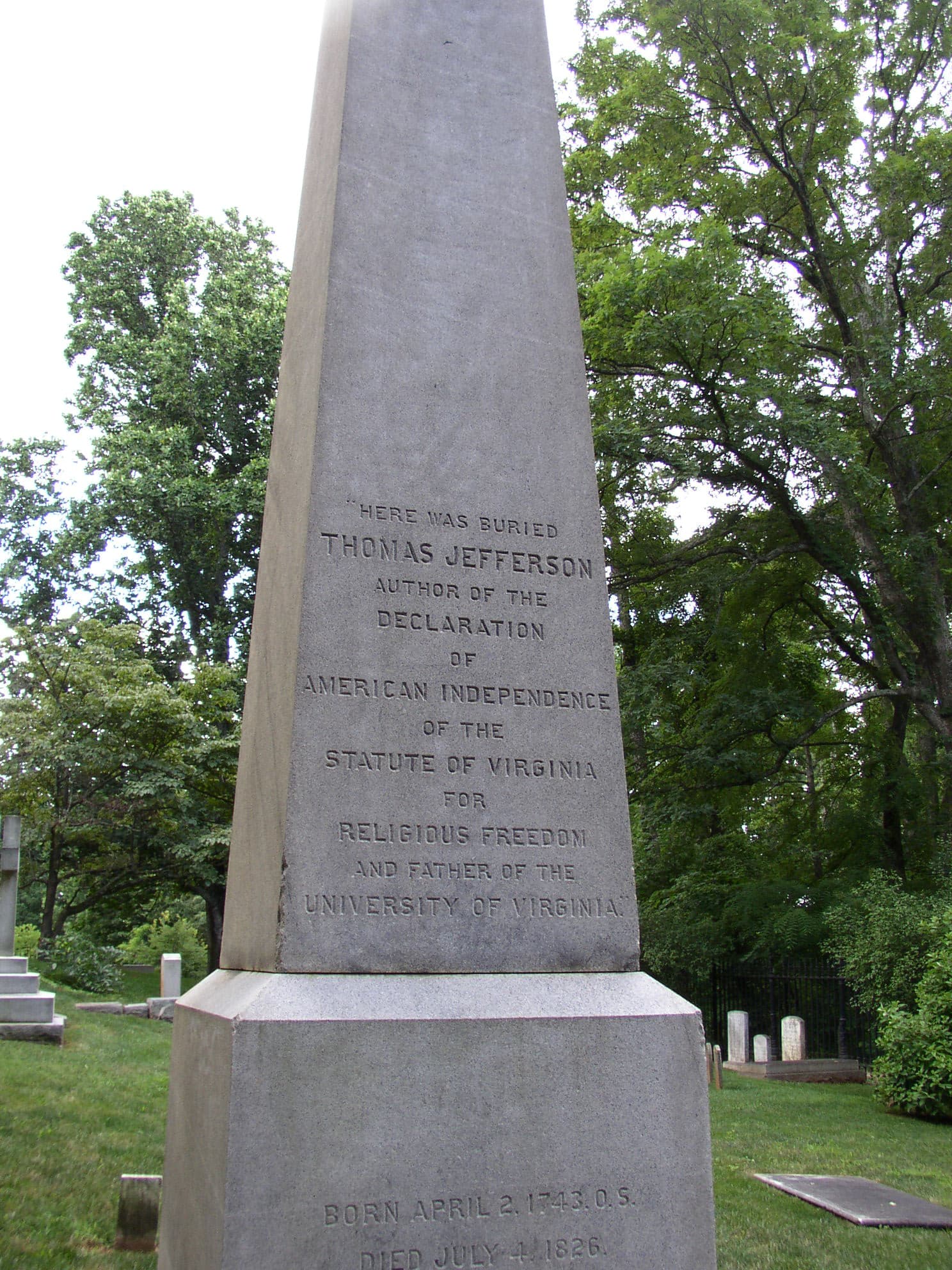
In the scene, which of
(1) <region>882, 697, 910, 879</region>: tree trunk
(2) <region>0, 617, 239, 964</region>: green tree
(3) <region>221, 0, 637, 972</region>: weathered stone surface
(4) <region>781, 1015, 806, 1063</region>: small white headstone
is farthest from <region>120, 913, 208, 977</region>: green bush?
(3) <region>221, 0, 637, 972</region>: weathered stone surface

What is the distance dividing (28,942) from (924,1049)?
2050 centimetres

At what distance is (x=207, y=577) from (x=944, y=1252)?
1028 inches

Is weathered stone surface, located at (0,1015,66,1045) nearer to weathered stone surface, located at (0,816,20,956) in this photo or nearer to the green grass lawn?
the green grass lawn

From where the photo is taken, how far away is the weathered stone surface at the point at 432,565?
395 centimetres

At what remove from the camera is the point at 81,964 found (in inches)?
883

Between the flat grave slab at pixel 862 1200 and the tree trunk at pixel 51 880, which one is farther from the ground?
the tree trunk at pixel 51 880

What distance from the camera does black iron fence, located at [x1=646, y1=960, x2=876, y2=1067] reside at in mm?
20328

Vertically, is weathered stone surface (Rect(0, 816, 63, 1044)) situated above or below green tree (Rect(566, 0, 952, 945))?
below

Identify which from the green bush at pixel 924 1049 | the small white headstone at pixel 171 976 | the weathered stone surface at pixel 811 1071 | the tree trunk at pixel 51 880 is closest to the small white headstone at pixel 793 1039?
the weathered stone surface at pixel 811 1071

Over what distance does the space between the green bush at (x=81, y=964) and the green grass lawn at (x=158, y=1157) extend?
6.94 m

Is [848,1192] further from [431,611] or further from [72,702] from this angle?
[72,702]

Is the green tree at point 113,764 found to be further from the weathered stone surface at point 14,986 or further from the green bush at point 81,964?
the weathered stone surface at point 14,986

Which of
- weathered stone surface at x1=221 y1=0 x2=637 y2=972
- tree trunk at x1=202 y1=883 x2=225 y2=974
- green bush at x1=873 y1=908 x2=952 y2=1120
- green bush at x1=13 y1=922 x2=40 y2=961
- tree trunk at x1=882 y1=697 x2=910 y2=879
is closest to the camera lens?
weathered stone surface at x1=221 y1=0 x2=637 y2=972

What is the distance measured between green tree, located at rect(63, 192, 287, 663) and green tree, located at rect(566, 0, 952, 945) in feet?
35.6
